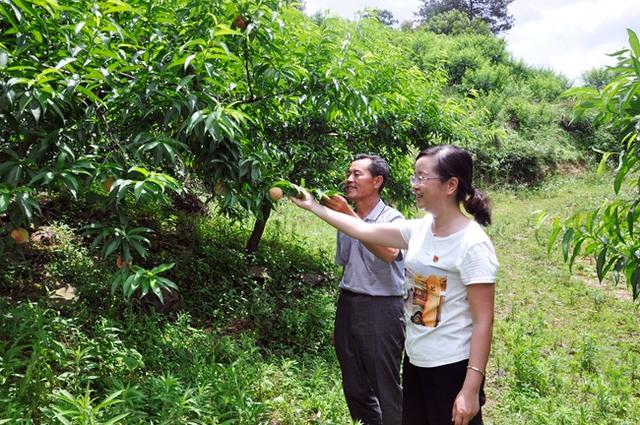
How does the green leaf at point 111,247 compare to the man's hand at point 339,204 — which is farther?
the man's hand at point 339,204

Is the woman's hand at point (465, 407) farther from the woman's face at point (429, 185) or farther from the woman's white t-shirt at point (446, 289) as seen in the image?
the woman's face at point (429, 185)

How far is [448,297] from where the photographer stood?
196cm

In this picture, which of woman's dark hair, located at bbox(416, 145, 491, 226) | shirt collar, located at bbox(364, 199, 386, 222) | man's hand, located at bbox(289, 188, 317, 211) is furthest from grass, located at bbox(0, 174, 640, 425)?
man's hand, located at bbox(289, 188, 317, 211)

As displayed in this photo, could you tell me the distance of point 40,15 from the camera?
7.55 feet

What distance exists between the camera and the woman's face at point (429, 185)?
204 centimetres

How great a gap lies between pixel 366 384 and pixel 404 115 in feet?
10.1

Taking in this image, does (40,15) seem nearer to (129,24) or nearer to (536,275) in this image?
(129,24)

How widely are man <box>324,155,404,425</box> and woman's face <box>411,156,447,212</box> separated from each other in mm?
668

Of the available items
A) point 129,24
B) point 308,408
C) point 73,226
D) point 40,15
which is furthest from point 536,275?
point 40,15

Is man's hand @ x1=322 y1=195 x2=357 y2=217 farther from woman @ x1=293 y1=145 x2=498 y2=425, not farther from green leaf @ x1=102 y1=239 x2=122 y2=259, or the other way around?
green leaf @ x1=102 y1=239 x2=122 y2=259

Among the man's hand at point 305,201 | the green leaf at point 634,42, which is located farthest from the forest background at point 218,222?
the man's hand at point 305,201

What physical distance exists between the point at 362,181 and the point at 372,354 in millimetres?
905

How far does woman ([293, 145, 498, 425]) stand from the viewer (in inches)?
73.4

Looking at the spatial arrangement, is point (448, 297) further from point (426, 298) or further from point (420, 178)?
point (420, 178)
